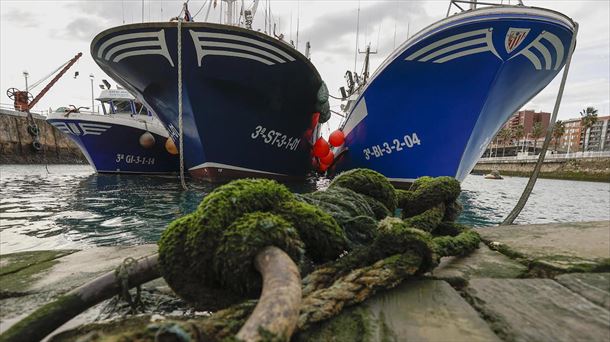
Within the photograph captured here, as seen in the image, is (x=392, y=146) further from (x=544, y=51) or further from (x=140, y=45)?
(x=140, y=45)

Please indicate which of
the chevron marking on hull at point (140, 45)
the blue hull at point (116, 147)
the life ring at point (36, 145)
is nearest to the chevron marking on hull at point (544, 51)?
the chevron marking on hull at point (140, 45)

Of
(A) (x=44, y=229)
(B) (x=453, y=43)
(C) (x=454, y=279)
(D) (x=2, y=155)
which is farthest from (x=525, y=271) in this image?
(D) (x=2, y=155)

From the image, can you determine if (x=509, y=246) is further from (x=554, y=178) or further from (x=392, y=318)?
(x=554, y=178)

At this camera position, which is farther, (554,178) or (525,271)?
(554,178)

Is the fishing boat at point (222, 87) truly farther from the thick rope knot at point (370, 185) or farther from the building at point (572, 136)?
A: the building at point (572, 136)

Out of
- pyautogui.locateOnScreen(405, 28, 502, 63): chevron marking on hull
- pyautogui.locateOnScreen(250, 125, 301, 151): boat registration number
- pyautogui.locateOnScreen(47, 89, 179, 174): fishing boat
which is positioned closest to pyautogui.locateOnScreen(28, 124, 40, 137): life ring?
pyautogui.locateOnScreen(47, 89, 179, 174): fishing boat

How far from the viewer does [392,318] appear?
3.58 feet

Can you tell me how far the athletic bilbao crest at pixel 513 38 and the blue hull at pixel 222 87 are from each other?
407 cm

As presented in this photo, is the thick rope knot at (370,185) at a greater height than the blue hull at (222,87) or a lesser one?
lesser

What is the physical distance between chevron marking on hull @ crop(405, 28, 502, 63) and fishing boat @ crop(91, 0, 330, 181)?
2.69 metres

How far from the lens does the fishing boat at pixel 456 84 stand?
18.4 feet

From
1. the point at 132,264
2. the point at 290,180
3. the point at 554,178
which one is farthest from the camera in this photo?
the point at 554,178

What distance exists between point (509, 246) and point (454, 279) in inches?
31.2

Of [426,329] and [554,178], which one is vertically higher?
[426,329]
